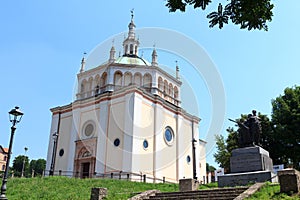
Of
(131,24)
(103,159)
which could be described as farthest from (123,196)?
(131,24)

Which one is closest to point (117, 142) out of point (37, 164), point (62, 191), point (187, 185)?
point (62, 191)

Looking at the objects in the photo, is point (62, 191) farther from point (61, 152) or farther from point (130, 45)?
point (130, 45)

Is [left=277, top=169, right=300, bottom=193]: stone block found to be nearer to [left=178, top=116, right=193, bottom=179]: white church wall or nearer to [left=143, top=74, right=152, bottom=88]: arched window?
[left=178, top=116, right=193, bottom=179]: white church wall

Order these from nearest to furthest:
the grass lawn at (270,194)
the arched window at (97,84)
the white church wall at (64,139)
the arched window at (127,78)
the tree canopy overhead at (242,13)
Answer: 1. the tree canopy overhead at (242,13)
2. the grass lawn at (270,194)
3. the white church wall at (64,139)
4. the arched window at (127,78)
5. the arched window at (97,84)

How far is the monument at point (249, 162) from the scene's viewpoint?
42.8 feet

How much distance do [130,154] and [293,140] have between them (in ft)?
46.0

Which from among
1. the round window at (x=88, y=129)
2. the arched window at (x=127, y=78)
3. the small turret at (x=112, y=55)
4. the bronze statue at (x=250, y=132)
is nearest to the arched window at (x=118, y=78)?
the arched window at (x=127, y=78)

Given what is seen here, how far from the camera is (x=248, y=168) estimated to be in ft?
44.8

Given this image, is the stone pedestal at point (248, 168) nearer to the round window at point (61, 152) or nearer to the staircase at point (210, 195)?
the staircase at point (210, 195)

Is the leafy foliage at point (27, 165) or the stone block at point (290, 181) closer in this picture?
the stone block at point (290, 181)

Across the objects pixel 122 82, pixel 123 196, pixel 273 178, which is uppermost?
pixel 122 82

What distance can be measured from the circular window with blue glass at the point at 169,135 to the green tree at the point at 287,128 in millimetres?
9342

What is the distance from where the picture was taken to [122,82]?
3111 cm

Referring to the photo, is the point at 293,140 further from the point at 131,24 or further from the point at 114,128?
the point at 131,24
